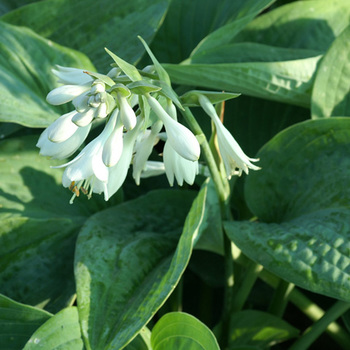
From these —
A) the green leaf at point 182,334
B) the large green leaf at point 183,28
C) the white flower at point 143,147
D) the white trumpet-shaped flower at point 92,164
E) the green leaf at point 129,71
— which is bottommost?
the green leaf at point 182,334

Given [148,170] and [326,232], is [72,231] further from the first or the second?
[326,232]

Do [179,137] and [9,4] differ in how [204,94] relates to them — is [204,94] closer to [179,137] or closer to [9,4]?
[179,137]

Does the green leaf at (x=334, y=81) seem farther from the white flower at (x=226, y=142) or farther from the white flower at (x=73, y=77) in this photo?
the white flower at (x=73, y=77)

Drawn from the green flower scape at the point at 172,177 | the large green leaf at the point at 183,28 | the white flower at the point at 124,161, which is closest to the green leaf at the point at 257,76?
the green flower scape at the point at 172,177

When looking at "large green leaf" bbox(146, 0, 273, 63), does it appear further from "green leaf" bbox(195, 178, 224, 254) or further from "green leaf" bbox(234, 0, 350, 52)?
"green leaf" bbox(195, 178, 224, 254)

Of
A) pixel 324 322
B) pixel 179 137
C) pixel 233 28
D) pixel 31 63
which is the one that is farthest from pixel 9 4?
pixel 324 322

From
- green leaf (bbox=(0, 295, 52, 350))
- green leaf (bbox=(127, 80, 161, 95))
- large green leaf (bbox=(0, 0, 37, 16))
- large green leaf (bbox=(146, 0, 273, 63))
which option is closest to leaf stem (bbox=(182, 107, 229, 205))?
green leaf (bbox=(127, 80, 161, 95))
